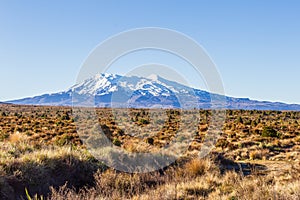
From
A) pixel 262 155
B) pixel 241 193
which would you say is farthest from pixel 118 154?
pixel 262 155

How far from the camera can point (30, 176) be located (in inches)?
340

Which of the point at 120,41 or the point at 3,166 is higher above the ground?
the point at 120,41

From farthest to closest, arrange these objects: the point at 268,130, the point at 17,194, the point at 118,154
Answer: the point at 268,130 → the point at 118,154 → the point at 17,194

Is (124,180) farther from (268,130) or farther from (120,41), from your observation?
(268,130)

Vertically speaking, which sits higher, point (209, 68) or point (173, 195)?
point (209, 68)

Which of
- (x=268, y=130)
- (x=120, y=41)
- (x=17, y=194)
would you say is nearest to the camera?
(x=17, y=194)

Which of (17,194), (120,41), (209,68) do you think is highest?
(120,41)

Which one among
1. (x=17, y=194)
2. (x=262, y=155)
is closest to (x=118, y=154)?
(x=17, y=194)

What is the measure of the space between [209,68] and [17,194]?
23.1 ft

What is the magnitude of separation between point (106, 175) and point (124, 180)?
459mm

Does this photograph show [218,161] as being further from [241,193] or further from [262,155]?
[241,193]

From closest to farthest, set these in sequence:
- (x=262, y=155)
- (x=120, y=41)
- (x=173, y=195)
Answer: (x=173, y=195) → (x=120, y=41) → (x=262, y=155)

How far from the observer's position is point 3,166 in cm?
848

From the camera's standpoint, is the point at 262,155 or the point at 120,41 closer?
the point at 120,41
